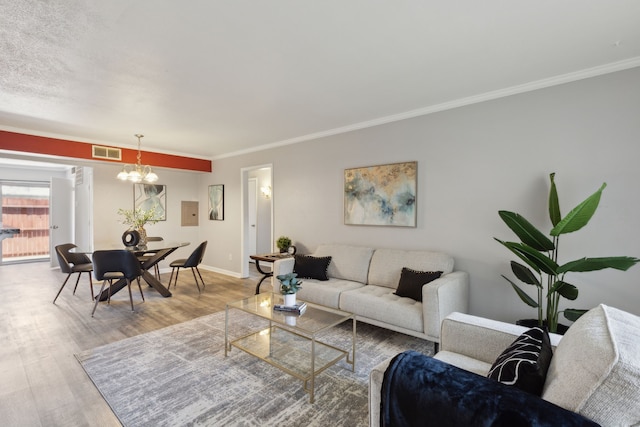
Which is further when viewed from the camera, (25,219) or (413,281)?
(25,219)

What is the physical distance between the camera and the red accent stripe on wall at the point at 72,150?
4297mm

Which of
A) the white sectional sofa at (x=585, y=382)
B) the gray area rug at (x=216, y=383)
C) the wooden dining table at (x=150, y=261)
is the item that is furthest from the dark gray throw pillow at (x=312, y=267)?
the white sectional sofa at (x=585, y=382)

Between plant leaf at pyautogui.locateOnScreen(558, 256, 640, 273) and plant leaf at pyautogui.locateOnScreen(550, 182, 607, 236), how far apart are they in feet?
0.82

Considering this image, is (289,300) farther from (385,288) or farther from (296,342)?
(385,288)

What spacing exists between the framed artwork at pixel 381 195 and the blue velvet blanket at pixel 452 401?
2.53 metres

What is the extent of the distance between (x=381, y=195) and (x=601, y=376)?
307 centimetres

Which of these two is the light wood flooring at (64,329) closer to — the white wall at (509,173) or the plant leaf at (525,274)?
the white wall at (509,173)

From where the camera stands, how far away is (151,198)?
244 inches

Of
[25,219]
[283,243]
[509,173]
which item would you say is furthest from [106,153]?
[509,173]

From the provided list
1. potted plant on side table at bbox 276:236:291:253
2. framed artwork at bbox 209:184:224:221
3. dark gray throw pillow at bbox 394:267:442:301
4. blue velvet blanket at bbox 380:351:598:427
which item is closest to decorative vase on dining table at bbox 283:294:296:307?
dark gray throw pillow at bbox 394:267:442:301

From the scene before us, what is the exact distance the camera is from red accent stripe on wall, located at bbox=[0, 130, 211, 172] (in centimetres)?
430

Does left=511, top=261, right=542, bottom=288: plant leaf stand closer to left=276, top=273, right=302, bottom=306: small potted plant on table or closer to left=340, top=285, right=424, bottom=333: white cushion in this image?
left=340, top=285, right=424, bottom=333: white cushion

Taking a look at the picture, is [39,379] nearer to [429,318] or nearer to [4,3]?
[4,3]

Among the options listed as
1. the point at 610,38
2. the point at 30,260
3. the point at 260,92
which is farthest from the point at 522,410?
the point at 30,260
